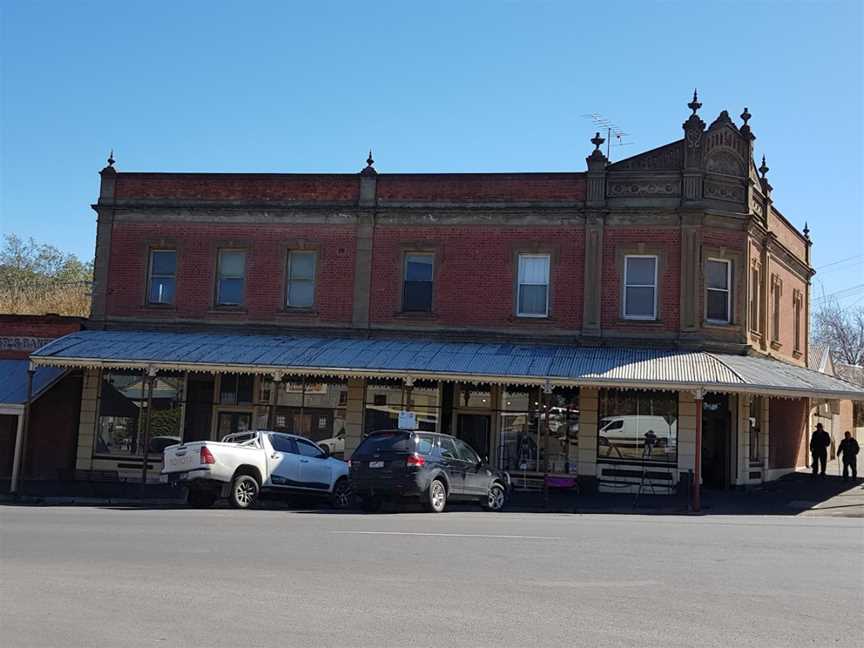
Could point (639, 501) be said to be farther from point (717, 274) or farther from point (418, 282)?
point (418, 282)

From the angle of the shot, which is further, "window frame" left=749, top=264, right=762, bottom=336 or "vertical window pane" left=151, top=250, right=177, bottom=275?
"vertical window pane" left=151, top=250, right=177, bottom=275

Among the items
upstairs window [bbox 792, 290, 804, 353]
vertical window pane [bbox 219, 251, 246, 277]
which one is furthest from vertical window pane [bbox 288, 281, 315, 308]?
upstairs window [bbox 792, 290, 804, 353]

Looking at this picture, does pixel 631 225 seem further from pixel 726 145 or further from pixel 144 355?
pixel 144 355

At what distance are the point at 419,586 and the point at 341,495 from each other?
12172mm

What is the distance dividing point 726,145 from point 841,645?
19.9 m

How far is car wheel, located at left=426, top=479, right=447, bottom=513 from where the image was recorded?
18734mm

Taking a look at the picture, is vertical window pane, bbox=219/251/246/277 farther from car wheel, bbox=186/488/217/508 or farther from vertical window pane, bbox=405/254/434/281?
car wheel, bbox=186/488/217/508

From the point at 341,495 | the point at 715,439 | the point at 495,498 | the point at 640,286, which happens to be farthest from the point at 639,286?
the point at 341,495

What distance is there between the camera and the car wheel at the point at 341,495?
834 inches

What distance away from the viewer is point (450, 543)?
1270cm

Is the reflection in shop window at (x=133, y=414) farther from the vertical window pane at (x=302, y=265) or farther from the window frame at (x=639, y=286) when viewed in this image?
the window frame at (x=639, y=286)

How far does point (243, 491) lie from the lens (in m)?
19.9

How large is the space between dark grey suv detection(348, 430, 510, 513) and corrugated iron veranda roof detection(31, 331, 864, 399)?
317 centimetres

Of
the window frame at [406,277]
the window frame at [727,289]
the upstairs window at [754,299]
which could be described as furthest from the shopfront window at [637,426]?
the window frame at [406,277]
